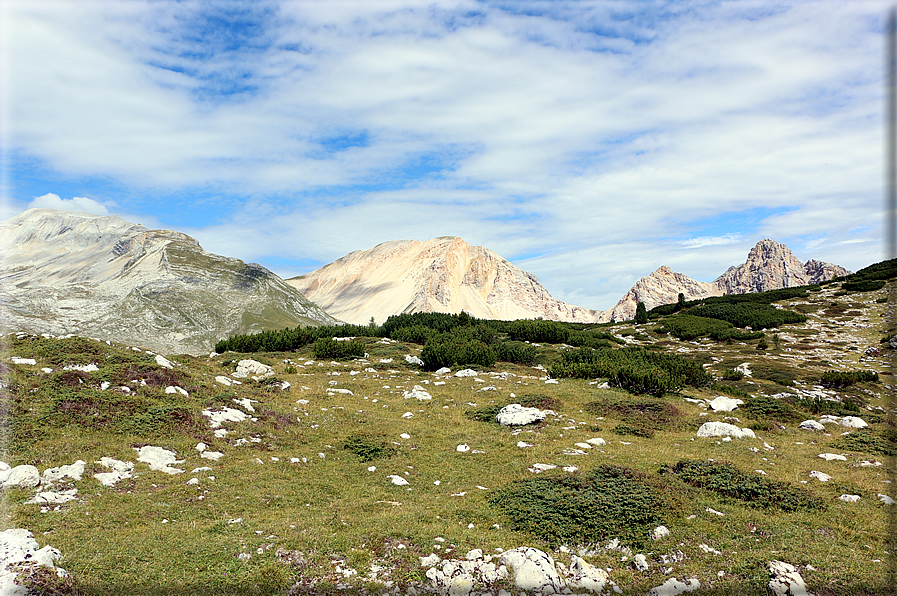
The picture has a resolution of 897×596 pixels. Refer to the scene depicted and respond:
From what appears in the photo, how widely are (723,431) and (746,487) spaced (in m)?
6.15

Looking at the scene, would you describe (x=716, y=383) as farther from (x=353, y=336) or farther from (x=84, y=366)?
(x=84, y=366)

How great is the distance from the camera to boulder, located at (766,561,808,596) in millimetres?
5957

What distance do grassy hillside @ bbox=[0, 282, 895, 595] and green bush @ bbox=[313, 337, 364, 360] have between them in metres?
8.36

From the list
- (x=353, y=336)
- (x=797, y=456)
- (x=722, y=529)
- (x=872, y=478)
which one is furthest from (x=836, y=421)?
(x=353, y=336)

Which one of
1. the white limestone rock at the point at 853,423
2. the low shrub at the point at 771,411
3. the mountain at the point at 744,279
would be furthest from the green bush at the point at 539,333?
the mountain at the point at 744,279

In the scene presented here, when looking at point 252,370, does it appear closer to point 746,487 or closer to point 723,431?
point 723,431

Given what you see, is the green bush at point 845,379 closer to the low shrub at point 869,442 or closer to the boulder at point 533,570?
the low shrub at point 869,442

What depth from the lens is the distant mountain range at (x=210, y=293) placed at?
200ft

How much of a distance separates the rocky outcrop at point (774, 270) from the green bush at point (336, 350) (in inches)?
5808

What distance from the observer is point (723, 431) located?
15.1 metres

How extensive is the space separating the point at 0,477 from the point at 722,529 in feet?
44.3

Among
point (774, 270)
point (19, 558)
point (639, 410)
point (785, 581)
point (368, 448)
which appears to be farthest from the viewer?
point (774, 270)

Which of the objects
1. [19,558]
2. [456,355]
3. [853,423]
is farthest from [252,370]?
[853,423]

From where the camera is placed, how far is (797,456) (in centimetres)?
1299
